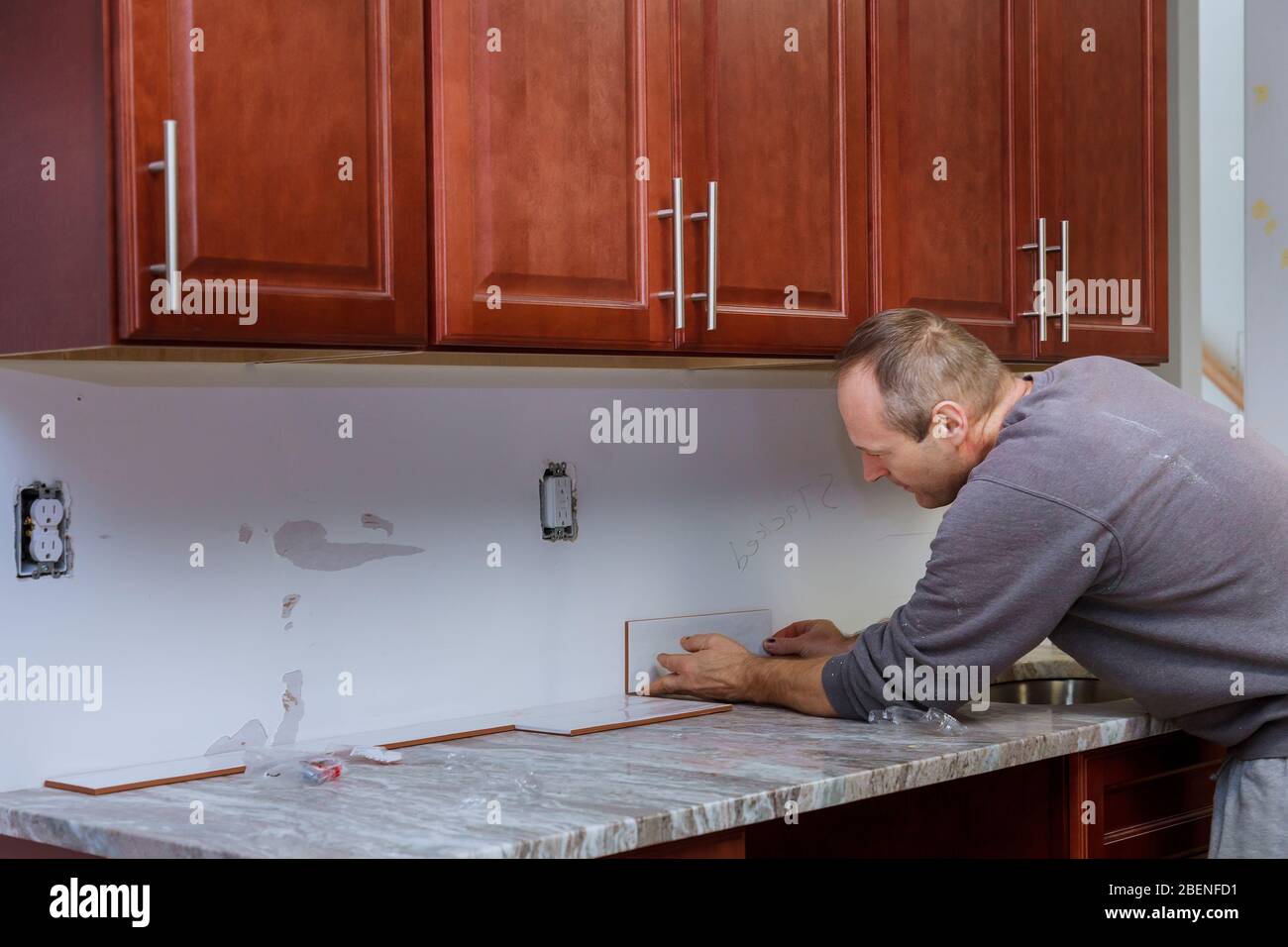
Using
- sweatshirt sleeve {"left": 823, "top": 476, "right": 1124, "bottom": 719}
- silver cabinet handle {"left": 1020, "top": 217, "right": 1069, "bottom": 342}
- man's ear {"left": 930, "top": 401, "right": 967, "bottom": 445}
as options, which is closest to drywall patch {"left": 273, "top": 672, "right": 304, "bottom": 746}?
sweatshirt sleeve {"left": 823, "top": 476, "right": 1124, "bottom": 719}

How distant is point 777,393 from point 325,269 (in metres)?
1.24

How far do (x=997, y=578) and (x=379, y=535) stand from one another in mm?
880

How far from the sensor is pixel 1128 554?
76.4 inches

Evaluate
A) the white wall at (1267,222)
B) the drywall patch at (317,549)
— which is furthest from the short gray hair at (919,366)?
the white wall at (1267,222)

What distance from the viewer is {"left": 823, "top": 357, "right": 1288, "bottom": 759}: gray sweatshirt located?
6.32ft

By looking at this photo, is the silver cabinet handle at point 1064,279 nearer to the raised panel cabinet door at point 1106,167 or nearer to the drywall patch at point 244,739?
the raised panel cabinet door at point 1106,167

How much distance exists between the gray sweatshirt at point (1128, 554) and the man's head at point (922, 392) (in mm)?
73

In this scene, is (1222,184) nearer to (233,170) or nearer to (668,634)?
(668,634)

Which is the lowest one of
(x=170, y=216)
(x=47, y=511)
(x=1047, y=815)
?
(x=1047, y=815)

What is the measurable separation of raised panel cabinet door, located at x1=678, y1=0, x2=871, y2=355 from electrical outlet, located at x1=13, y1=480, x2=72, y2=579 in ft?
2.74

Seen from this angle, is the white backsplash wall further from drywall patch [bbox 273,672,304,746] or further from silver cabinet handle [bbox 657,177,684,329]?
silver cabinet handle [bbox 657,177,684,329]

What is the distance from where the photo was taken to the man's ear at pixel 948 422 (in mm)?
2080

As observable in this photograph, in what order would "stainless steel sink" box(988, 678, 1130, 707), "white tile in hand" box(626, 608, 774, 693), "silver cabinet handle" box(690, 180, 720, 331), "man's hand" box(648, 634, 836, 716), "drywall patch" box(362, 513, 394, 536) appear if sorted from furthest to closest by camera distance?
"stainless steel sink" box(988, 678, 1130, 707), "white tile in hand" box(626, 608, 774, 693), "man's hand" box(648, 634, 836, 716), "drywall patch" box(362, 513, 394, 536), "silver cabinet handle" box(690, 180, 720, 331)

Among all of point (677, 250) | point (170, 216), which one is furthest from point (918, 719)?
point (170, 216)
